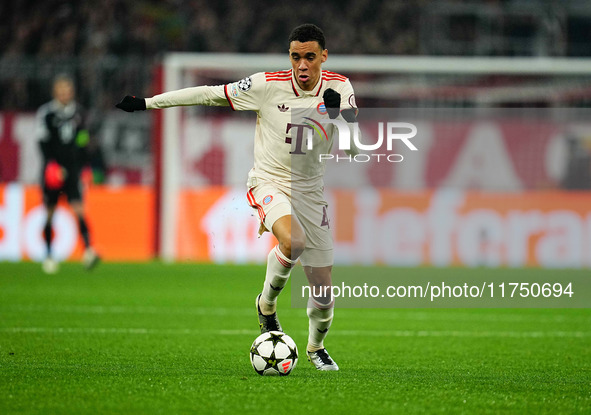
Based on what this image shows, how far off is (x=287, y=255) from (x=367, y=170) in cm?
1011

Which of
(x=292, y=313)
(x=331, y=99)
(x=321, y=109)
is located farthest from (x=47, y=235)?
(x=331, y=99)

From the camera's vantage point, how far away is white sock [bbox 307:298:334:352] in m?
5.93

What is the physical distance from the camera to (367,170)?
15648 mm

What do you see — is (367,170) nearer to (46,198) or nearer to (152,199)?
(152,199)

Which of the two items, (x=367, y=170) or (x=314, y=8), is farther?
(x=314, y=8)

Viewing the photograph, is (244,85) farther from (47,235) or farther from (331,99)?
(47,235)

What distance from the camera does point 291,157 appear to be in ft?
19.4

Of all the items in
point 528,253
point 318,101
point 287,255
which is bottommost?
point 528,253

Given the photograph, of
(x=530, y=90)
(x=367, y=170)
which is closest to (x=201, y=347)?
(x=367, y=170)

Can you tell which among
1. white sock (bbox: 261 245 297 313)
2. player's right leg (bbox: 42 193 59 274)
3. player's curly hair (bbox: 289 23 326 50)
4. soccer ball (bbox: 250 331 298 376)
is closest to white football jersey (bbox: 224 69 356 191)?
player's curly hair (bbox: 289 23 326 50)

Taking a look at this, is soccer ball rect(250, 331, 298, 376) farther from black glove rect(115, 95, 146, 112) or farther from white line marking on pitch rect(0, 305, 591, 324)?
white line marking on pitch rect(0, 305, 591, 324)

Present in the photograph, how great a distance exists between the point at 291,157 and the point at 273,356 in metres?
1.18

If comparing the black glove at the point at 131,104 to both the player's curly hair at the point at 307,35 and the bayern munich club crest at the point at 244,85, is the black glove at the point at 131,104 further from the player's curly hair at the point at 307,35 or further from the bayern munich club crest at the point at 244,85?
the player's curly hair at the point at 307,35

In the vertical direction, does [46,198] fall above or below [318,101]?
below
